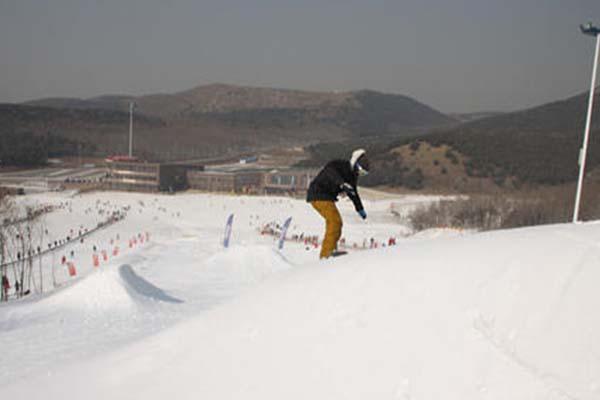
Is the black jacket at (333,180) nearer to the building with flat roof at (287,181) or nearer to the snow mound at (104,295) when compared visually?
the snow mound at (104,295)

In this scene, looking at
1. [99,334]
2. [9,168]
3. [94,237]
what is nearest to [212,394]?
[99,334]

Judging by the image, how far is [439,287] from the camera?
16.4 ft

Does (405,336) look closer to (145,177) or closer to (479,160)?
(145,177)

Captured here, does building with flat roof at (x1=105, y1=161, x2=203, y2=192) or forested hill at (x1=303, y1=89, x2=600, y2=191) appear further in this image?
forested hill at (x1=303, y1=89, x2=600, y2=191)

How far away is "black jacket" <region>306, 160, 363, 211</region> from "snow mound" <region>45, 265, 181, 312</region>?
7.68m

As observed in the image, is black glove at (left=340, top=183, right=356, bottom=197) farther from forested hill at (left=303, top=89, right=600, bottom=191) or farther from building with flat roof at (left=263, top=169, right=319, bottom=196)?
forested hill at (left=303, top=89, right=600, bottom=191)

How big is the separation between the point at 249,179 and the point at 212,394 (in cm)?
8547

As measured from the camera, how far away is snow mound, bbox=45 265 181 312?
44.6 feet

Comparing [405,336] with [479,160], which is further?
[479,160]

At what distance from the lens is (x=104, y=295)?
1418 cm

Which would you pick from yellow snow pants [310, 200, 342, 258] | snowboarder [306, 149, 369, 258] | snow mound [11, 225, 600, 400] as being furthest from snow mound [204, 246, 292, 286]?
snow mound [11, 225, 600, 400]

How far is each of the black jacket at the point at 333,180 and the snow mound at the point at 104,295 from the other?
25.2ft

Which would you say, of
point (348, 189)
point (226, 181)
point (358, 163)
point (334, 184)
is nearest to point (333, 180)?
point (334, 184)

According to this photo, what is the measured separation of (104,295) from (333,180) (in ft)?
29.7
